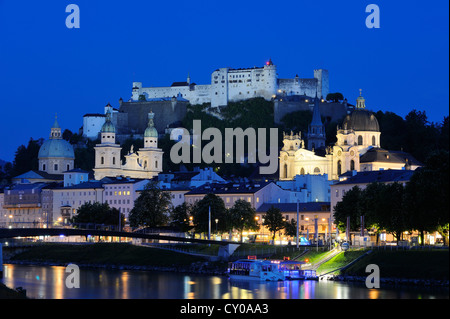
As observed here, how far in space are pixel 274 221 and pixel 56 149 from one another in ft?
204

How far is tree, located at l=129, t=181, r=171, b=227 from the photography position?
9838 cm

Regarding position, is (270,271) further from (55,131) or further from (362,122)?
(55,131)

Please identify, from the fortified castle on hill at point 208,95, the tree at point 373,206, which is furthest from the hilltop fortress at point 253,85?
the tree at point 373,206

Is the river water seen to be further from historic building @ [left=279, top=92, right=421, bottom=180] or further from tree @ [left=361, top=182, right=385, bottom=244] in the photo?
historic building @ [left=279, top=92, right=421, bottom=180]

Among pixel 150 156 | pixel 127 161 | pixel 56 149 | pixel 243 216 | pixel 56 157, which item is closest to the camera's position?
pixel 243 216

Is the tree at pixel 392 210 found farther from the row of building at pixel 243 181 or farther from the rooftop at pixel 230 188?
the rooftop at pixel 230 188

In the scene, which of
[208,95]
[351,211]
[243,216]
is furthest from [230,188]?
[208,95]

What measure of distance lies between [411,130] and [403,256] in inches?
2678

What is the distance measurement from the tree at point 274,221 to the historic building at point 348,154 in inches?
1020

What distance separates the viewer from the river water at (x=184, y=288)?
56938 millimetres

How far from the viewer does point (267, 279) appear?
2724 inches

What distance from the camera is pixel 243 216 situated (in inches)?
3659
